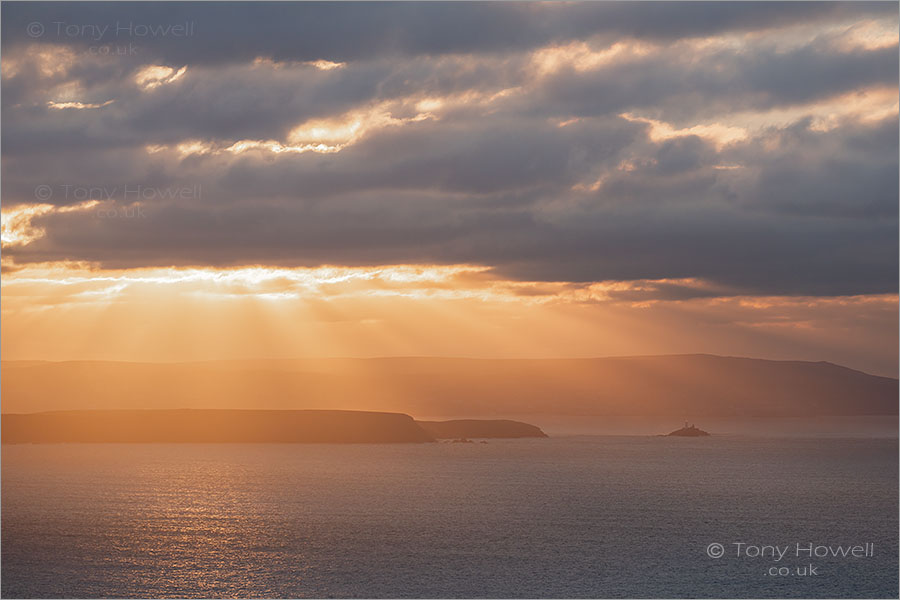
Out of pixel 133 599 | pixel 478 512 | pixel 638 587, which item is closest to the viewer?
pixel 133 599

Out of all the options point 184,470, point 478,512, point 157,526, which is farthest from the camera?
point 184,470

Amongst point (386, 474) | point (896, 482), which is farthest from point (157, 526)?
point (896, 482)

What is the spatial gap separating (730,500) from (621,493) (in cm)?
1696

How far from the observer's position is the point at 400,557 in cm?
8738

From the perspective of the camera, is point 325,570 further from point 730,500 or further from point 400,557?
point 730,500

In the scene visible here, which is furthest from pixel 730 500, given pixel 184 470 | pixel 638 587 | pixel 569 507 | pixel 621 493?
pixel 184 470

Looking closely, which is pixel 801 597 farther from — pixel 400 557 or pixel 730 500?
pixel 730 500

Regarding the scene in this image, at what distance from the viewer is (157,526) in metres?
109

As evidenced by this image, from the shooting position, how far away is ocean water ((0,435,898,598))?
77688mm

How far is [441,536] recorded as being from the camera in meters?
99.9

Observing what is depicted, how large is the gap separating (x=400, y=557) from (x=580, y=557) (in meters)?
17.9

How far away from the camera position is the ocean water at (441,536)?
3059 inches

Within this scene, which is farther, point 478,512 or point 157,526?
point 478,512

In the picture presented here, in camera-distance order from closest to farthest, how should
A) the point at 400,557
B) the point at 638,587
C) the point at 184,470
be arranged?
1. the point at 638,587
2. the point at 400,557
3. the point at 184,470
